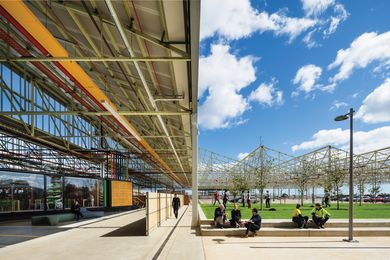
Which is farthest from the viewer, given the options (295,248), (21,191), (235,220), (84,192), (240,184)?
(240,184)

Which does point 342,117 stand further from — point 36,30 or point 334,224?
point 36,30

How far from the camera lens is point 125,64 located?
1134 cm

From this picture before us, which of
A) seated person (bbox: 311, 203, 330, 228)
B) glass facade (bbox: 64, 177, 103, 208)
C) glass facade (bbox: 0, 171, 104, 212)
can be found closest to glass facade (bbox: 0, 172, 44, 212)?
glass facade (bbox: 0, 171, 104, 212)

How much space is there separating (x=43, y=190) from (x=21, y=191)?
1.81 metres

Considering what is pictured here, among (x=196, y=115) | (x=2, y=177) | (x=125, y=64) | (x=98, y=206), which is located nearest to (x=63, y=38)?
(x=125, y=64)

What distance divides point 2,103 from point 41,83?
7.72 ft

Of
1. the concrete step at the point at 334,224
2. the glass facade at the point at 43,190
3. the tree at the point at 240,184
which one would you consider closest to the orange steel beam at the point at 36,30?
the concrete step at the point at 334,224

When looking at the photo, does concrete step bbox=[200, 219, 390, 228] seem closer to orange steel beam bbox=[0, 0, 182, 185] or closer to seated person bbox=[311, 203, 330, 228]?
seated person bbox=[311, 203, 330, 228]

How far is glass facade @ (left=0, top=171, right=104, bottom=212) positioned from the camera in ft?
Result: 59.3

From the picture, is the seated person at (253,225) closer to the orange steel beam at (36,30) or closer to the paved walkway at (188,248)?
the paved walkway at (188,248)

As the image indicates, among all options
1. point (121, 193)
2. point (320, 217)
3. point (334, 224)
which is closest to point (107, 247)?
point (320, 217)

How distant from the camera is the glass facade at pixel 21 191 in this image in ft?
58.3

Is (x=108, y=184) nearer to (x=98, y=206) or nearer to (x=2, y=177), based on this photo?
(x=98, y=206)

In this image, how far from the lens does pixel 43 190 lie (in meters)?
20.5
